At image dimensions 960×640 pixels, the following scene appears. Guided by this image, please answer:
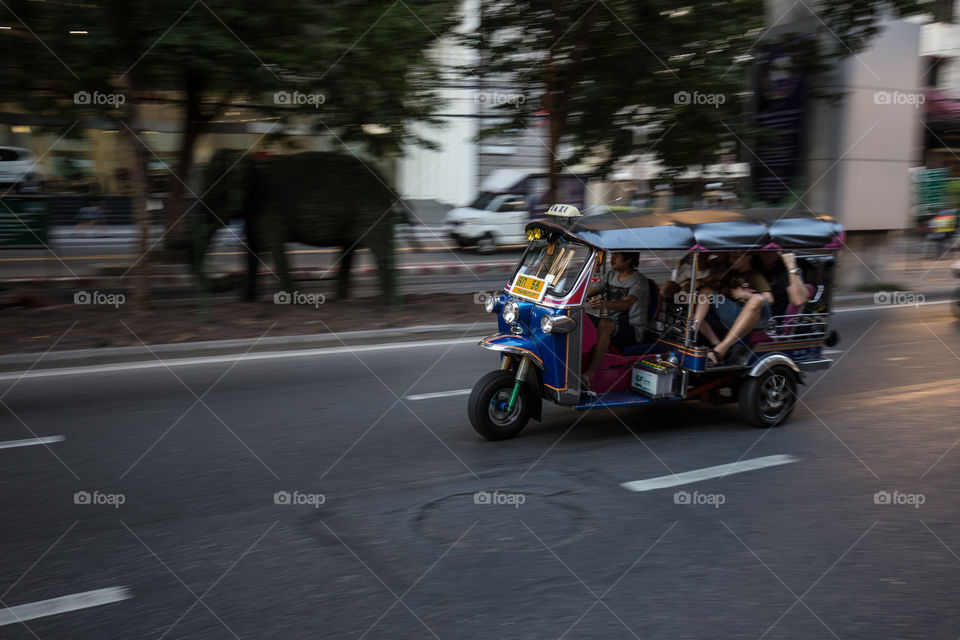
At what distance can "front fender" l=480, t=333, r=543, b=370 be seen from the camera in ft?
22.5

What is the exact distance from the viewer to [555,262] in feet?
23.4

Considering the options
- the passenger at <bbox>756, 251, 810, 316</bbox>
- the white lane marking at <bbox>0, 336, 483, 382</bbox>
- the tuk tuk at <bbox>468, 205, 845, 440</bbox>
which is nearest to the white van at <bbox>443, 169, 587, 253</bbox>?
the white lane marking at <bbox>0, 336, 483, 382</bbox>

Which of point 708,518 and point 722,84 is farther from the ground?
point 722,84

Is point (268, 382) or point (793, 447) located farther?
point (268, 382)

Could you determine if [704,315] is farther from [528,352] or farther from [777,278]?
[528,352]

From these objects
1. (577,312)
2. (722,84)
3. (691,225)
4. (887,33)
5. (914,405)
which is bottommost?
(914,405)

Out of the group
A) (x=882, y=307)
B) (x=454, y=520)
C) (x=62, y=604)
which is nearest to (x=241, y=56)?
(x=454, y=520)

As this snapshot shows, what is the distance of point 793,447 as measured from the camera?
7.00 metres

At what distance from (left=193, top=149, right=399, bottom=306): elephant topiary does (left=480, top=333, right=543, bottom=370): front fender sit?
619 centimetres

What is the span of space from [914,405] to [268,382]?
6474 mm

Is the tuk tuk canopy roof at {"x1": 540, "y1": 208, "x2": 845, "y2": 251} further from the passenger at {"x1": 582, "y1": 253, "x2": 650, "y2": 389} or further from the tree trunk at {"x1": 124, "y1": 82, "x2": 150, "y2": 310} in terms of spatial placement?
the tree trunk at {"x1": 124, "y1": 82, "x2": 150, "y2": 310}

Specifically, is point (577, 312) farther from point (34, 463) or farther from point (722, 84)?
point (722, 84)

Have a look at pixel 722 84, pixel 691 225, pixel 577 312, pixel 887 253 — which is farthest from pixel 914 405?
pixel 887 253

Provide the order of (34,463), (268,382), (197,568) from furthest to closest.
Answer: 1. (268,382)
2. (34,463)
3. (197,568)
